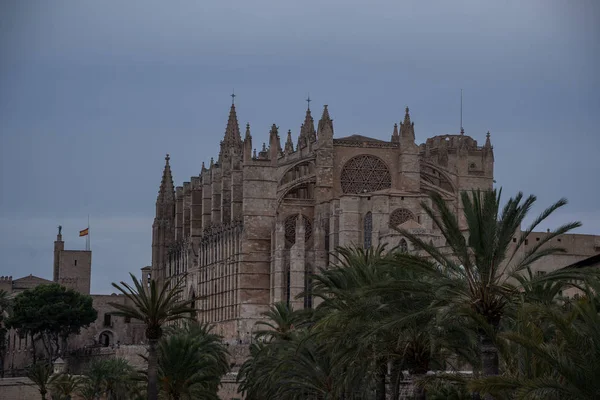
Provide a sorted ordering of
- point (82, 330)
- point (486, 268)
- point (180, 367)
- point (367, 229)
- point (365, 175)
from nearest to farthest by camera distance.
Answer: point (486, 268)
point (180, 367)
point (367, 229)
point (365, 175)
point (82, 330)

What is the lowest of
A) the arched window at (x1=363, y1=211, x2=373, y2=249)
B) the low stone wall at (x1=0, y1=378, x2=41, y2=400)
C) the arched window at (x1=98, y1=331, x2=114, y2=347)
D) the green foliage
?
the low stone wall at (x1=0, y1=378, x2=41, y2=400)

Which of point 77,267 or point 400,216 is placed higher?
point 77,267

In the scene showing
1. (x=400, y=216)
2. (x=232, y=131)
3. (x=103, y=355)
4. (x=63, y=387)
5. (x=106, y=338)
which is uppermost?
(x=232, y=131)

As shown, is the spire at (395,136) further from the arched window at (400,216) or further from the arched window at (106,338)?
the arched window at (106,338)

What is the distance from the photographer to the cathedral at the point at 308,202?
78.3m

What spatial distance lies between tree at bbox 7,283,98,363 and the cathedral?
38.9 ft

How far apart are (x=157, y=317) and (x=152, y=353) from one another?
4.16 feet

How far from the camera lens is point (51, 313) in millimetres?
98062

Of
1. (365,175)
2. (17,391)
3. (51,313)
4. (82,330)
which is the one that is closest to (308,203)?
(365,175)

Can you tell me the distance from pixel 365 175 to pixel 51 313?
26.8 metres

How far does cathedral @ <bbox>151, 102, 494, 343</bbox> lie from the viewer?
78.3 m

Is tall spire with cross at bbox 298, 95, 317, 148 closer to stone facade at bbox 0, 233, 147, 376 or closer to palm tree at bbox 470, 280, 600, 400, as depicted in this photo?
stone facade at bbox 0, 233, 147, 376

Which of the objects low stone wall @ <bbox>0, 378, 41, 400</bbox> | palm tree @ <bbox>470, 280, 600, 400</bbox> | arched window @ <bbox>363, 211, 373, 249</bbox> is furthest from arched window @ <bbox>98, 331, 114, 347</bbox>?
palm tree @ <bbox>470, 280, 600, 400</bbox>

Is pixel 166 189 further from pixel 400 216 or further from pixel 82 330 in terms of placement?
pixel 400 216
